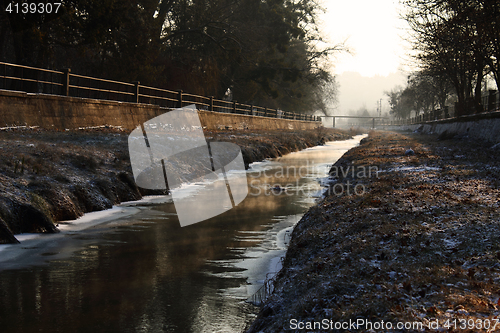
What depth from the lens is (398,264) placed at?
11.7 ft

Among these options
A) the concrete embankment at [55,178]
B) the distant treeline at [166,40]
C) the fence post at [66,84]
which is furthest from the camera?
the distant treeline at [166,40]

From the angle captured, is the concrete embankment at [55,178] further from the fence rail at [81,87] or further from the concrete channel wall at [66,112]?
the fence rail at [81,87]

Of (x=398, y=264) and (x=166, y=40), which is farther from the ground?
(x=166, y=40)

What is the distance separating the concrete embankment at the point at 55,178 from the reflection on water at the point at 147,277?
0.74m

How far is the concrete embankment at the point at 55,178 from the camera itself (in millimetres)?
6562

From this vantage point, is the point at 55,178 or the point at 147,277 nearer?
the point at 147,277

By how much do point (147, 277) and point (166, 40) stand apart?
2542 cm

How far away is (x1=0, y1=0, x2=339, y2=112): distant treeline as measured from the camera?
17.0 meters

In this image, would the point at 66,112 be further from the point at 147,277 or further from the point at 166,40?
the point at 166,40

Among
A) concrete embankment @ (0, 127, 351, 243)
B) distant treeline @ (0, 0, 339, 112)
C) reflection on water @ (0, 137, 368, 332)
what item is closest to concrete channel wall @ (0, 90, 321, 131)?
concrete embankment @ (0, 127, 351, 243)

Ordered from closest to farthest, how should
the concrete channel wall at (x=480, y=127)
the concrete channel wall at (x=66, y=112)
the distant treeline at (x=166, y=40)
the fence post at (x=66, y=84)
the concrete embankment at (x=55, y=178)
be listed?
the concrete embankment at (x=55, y=178), the concrete channel wall at (x=66, y=112), the concrete channel wall at (x=480, y=127), the fence post at (x=66, y=84), the distant treeline at (x=166, y=40)

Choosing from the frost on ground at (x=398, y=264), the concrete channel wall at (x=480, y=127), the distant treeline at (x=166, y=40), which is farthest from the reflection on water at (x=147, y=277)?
the distant treeline at (x=166, y=40)

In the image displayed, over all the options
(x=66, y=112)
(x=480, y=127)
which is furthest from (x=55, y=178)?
(x=480, y=127)

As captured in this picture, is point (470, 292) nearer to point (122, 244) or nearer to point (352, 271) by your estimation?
point (352, 271)
